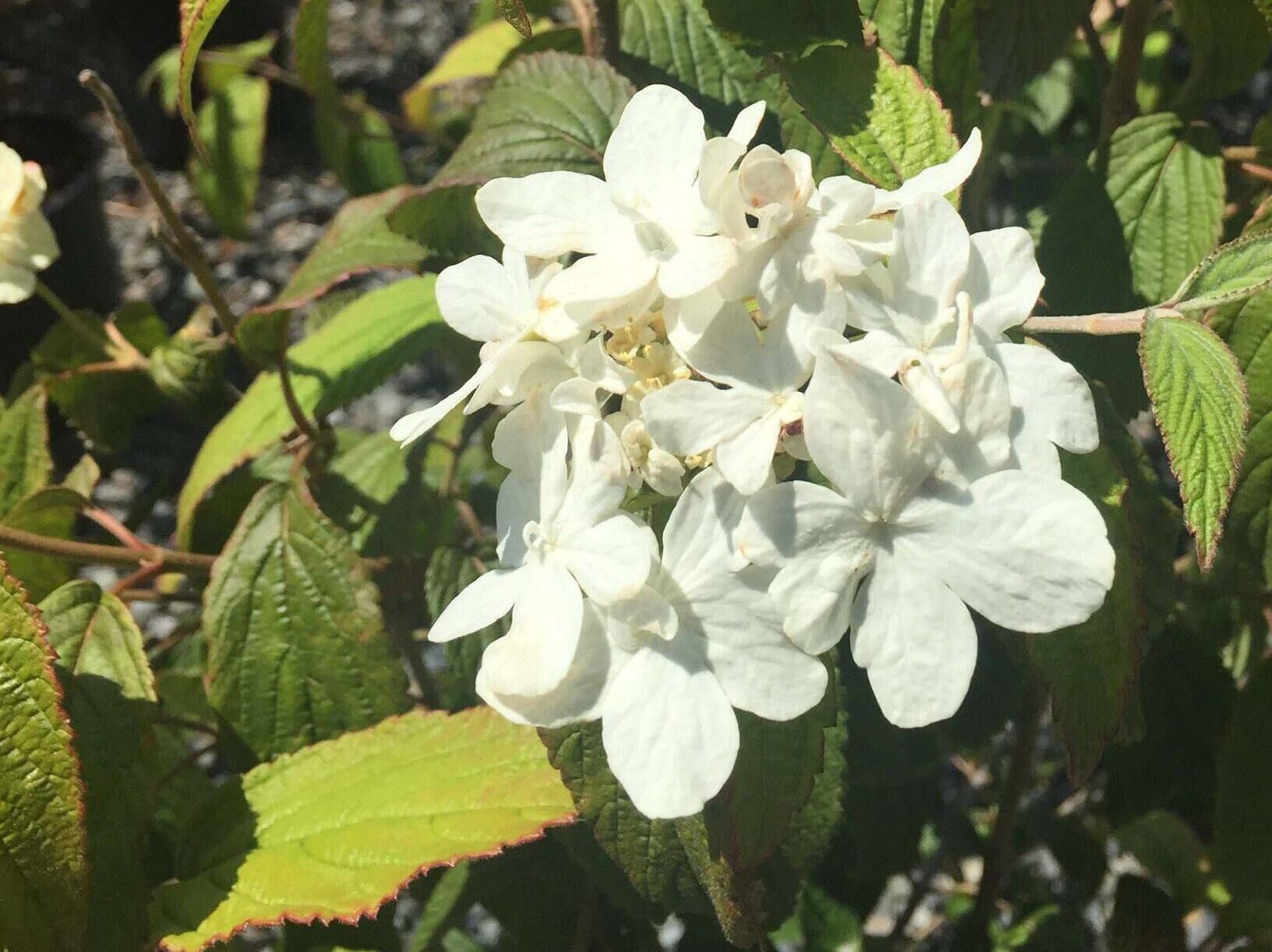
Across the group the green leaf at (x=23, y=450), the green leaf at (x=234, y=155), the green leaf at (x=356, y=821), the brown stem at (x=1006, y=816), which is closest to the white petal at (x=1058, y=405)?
the green leaf at (x=356, y=821)

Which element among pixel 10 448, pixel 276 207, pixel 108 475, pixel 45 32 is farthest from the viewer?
pixel 45 32

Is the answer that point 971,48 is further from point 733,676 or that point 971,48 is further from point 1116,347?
point 733,676

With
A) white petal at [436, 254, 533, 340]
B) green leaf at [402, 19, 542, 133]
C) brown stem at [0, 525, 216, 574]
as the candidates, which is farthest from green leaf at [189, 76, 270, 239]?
white petal at [436, 254, 533, 340]

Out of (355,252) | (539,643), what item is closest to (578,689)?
(539,643)

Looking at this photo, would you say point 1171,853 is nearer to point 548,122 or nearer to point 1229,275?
point 1229,275

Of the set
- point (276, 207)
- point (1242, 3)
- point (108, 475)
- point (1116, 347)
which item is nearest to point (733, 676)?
point (1116, 347)

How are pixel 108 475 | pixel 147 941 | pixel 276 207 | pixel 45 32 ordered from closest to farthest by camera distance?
1. pixel 147 941
2. pixel 108 475
3. pixel 276 207
4. pixel 45 32

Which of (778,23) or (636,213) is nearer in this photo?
(636,213)
